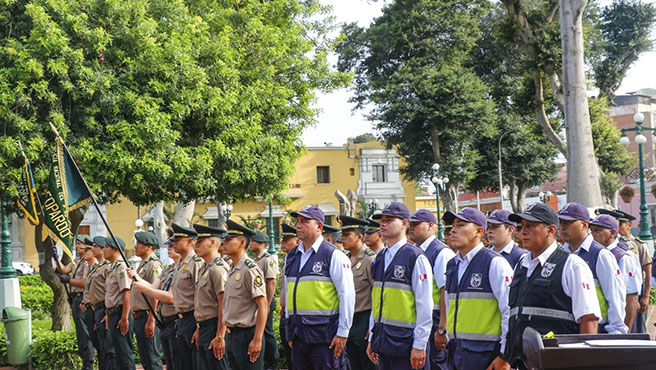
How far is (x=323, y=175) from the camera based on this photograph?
57.5m

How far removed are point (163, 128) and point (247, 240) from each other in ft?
22.0

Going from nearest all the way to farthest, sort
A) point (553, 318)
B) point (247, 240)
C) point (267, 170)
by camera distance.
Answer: point (553, 318) < point (247, 240) < point (267, 170)

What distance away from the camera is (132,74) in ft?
45.7

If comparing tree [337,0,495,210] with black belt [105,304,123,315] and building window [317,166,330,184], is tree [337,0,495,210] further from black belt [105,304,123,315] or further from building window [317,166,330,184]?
black belt [105,304,123,315]

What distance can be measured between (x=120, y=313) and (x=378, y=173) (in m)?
50.1

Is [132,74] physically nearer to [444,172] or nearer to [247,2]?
[247,2]

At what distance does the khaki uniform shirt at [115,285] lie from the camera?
9.34 meters

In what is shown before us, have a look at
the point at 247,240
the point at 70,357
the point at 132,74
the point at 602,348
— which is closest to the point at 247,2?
the point at 132,74

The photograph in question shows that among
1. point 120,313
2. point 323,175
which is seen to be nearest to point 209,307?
point 120,313

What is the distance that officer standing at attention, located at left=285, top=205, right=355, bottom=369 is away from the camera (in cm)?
679

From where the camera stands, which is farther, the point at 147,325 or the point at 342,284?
the point at 147,325

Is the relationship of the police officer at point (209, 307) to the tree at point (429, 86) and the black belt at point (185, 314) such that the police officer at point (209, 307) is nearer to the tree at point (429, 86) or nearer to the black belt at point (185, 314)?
the black belt at point (185, 314)

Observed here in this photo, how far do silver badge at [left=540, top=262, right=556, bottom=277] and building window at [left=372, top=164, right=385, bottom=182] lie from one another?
2117 inches

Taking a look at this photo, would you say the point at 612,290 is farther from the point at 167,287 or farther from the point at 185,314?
the point at 167,287
